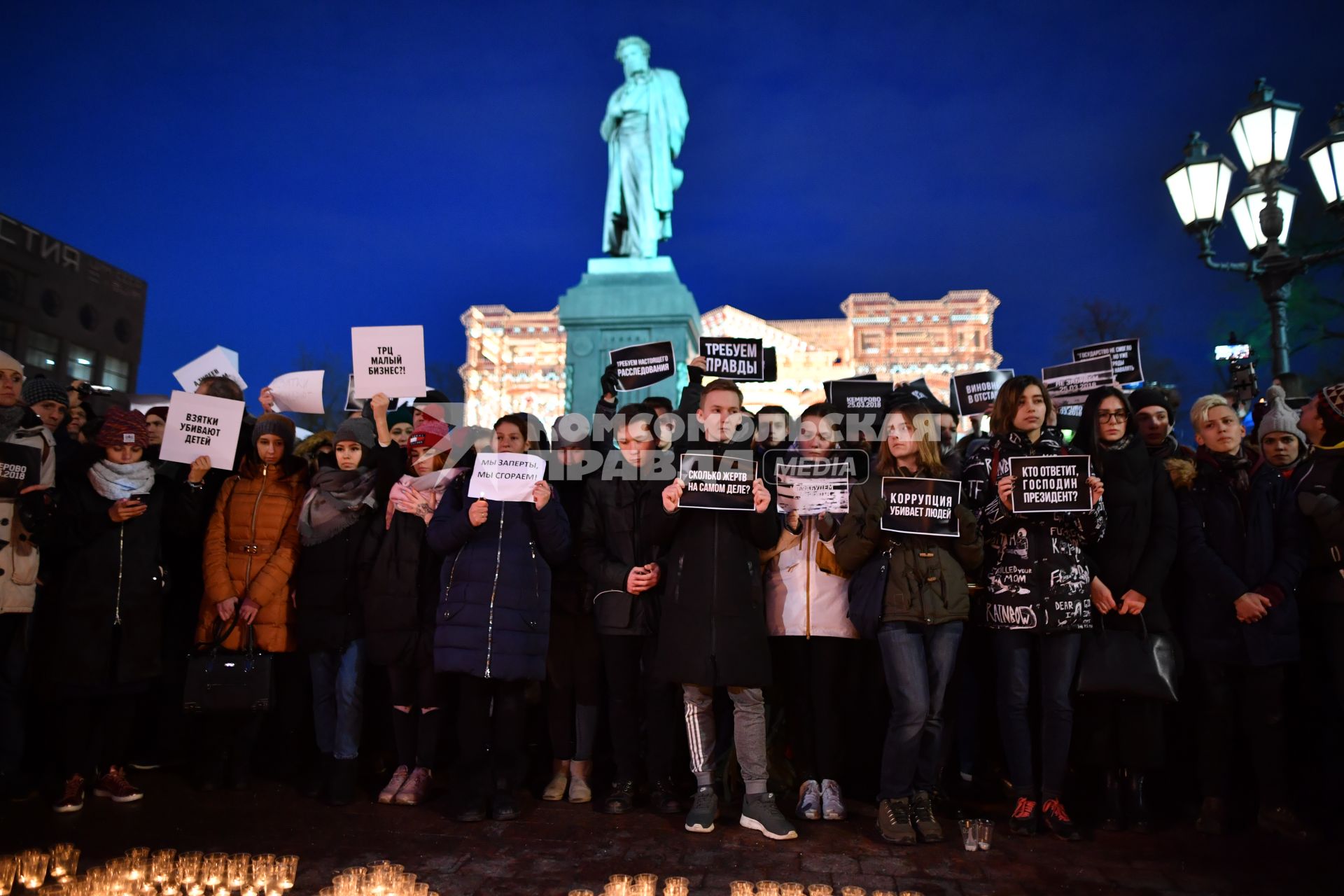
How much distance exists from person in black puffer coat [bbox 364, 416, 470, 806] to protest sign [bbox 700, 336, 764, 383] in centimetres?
236

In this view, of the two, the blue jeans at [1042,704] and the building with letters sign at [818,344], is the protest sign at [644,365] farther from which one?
the building with letters sign at [818,344]

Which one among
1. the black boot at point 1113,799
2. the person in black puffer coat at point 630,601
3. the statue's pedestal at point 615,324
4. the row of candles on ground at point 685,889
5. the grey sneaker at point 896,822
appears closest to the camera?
the row of candles on ground at point 685,889

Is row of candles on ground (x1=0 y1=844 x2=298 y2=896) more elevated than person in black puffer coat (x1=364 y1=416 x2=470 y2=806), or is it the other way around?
person in black puffer coat (x1=364 y1=416 x2=470 y2=806)

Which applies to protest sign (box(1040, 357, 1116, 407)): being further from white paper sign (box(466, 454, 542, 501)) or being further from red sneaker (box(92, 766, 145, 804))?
red sneaker (box(92, 766, 145, 804))

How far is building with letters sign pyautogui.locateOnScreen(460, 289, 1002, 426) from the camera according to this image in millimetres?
50625

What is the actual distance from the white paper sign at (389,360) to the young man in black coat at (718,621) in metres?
2.26

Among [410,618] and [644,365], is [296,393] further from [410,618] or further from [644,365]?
[644,365]

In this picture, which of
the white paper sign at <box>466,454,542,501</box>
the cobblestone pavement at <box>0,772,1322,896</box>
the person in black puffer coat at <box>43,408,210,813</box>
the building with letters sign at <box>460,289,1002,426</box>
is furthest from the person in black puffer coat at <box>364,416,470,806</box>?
the building with letters sign at <box>460,289,1002,426</box>

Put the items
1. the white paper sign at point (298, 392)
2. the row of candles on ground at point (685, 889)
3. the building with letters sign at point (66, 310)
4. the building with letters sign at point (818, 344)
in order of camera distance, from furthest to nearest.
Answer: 1. the building with letters sign at point (818, 344)
2. the building with letters sign at point (66, 310)
3. the white paper sign at point (298, 392)
4. the row of candles on ground at point (685, 889)

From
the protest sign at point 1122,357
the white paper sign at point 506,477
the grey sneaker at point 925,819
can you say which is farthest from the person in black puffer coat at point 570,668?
the protest sign at point 1122,357

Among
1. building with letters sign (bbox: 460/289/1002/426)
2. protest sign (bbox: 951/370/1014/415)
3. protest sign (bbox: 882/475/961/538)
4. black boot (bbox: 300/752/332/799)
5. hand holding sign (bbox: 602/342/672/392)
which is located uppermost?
building with letters sign (bbox: 460/289/1002/426)

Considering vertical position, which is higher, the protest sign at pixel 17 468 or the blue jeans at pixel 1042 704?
the protest sign at pixel 17 468

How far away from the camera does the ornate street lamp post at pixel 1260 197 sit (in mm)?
7664

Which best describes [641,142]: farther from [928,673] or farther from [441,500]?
[928,673]
